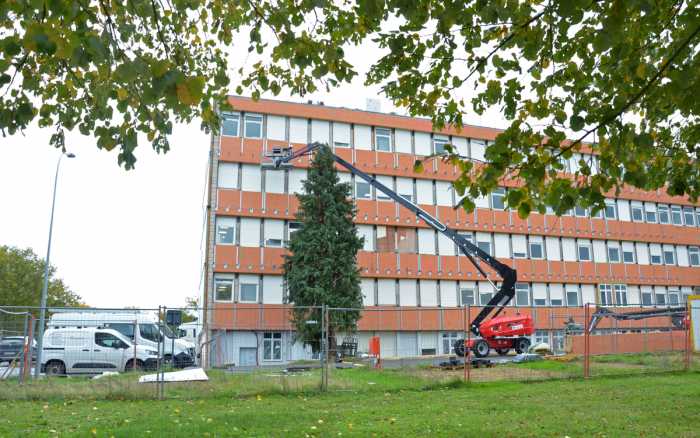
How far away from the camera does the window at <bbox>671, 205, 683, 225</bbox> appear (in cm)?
5025

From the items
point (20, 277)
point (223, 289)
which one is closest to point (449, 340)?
point (223, 289)

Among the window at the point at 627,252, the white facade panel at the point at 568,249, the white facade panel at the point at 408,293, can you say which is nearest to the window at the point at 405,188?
the white facade panel at the point at 408,293

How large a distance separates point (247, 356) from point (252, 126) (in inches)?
921

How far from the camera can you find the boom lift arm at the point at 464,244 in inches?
1110

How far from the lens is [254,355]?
1645 centimetres

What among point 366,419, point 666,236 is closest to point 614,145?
point 366,419

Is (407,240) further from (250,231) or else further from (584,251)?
(584,251)

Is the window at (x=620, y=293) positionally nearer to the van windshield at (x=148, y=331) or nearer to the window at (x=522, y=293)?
the window at (x=522, y=293)

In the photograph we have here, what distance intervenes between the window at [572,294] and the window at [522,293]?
10.4 feet

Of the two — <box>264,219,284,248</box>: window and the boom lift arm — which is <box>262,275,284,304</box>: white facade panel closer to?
<box>264,219,284,248</box>: window

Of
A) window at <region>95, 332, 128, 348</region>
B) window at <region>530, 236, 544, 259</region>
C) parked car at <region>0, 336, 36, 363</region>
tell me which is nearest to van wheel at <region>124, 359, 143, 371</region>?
window at <region>95, 332, 128, 348</region>

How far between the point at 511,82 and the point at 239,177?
30.6 metres

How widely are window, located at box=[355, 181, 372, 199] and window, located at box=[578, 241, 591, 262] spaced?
1565 centimetres

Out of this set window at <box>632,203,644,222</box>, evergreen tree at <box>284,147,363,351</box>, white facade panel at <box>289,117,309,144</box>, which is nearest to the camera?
evergreen tree at <box>284,147,363,351</box>
